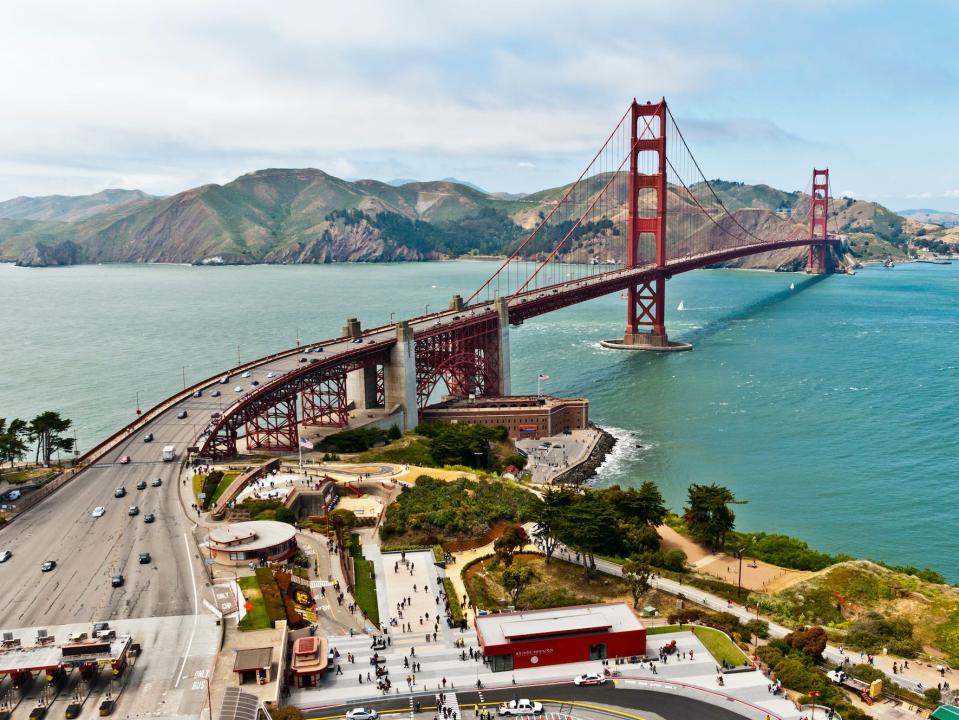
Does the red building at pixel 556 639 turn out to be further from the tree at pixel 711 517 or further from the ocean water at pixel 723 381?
the ocean water at pixel 723 381

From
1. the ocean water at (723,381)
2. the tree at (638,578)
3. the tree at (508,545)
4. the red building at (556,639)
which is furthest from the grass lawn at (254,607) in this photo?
the ocean water at (723,381)

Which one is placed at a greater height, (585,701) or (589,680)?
(589,680)

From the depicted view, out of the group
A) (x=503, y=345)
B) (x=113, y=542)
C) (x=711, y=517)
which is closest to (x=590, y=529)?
(x=711, y=517)

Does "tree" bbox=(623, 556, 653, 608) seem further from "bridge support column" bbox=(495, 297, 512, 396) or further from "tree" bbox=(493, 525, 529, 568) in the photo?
"bridge support column" bbox=(495, 297, 512, 396)

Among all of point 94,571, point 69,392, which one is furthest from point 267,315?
point 94,571

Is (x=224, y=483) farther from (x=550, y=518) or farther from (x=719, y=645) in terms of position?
(x=719, y=645)

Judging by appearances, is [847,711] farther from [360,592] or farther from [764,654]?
[360,592]
